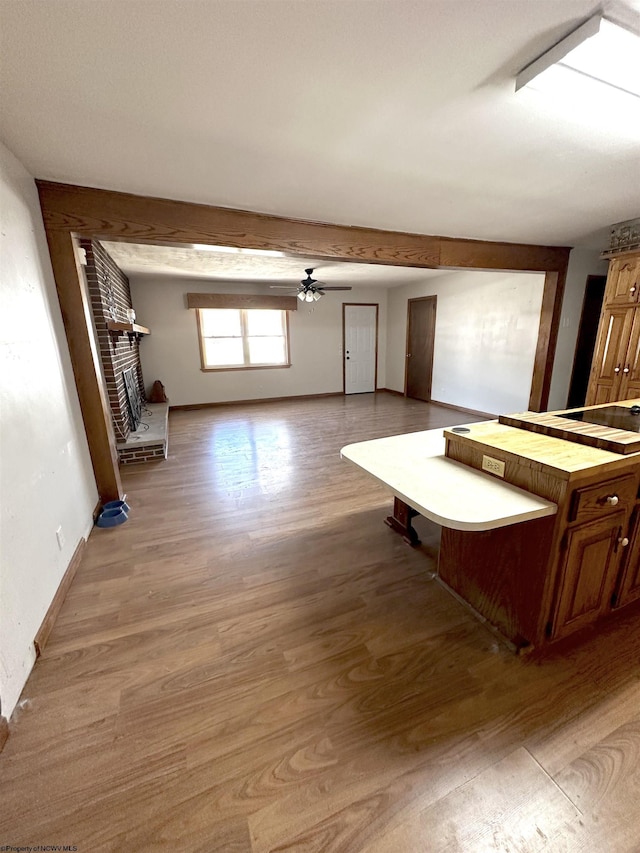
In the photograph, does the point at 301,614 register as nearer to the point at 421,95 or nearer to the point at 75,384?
the point at 75,384

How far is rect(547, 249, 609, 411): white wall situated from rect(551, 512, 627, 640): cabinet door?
12.3 feet

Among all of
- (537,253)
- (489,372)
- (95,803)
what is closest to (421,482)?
(95,803)

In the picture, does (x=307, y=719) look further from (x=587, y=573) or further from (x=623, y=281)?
(x=623, y=281)

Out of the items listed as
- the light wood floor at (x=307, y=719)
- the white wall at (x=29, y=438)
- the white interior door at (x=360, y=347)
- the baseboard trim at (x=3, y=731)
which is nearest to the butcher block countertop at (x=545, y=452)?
the light wood floor at (x=307, y=719)

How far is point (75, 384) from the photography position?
7.93ft

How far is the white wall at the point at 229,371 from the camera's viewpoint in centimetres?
589

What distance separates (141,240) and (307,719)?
2.97 meters

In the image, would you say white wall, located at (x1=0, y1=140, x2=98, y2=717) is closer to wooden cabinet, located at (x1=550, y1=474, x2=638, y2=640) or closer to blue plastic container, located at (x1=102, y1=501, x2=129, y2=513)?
blue plastic container, located at (x1=102, y1=501, x2=129, y2=513)

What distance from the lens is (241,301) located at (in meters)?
6.16

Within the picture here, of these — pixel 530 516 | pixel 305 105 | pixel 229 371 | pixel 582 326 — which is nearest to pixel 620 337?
pixel 582 326

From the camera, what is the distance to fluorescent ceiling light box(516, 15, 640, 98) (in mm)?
1115

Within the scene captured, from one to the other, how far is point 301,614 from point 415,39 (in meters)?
2.36

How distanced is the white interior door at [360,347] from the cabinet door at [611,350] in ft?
14.2

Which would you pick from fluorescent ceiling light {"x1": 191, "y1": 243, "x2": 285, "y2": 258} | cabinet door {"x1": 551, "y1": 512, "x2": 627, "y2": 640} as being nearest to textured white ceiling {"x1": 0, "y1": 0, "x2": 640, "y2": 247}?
fluorescent ceiling light {"x1": 191, "y1": 243, "x2": 285, "y2": 258}
